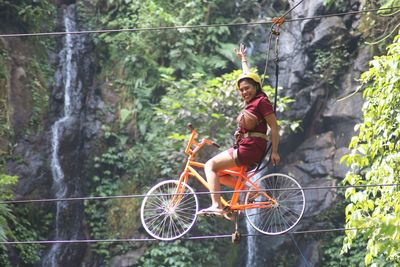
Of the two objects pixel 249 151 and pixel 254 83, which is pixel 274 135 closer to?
pixel 249 151

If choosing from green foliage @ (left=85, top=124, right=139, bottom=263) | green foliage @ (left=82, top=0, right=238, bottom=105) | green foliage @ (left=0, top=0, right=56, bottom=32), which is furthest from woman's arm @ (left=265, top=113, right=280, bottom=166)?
green foliage @ (left=0, top=0, right=56, bottom=32)

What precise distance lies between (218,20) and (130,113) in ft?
9.86

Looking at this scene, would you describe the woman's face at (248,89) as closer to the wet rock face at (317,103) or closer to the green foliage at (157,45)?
the wet rock face at (317,103)

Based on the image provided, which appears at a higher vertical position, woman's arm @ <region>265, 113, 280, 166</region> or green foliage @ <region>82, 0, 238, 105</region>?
green foliage @ <region>82, 0, 238, 105</region>

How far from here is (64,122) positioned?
1321 centimetres

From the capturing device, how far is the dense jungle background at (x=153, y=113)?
462 inches

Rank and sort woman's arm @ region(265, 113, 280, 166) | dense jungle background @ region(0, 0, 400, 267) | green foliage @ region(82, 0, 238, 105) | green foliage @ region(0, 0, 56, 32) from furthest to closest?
green foliage @ region(82, 0, 238, 105) < green foliage @ region(0, 0, 56, 32) < dense jungle background @ region(0, 0, 400, 267) < woman's arm @ region(265, 113, 280, 166)

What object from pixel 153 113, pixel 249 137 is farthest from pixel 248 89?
pixel 153 113

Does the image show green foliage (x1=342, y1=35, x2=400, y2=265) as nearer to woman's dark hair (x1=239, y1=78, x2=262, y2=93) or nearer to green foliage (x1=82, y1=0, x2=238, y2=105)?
woman's dark hair (x1=239, y1=78, x2=262, y2=93)

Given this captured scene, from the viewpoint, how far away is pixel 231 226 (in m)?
12.1

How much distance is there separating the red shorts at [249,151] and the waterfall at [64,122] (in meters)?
6.99

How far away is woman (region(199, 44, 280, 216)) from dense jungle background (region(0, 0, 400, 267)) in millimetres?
5218

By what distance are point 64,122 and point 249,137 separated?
316 inches

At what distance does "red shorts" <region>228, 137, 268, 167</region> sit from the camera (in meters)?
5.85
